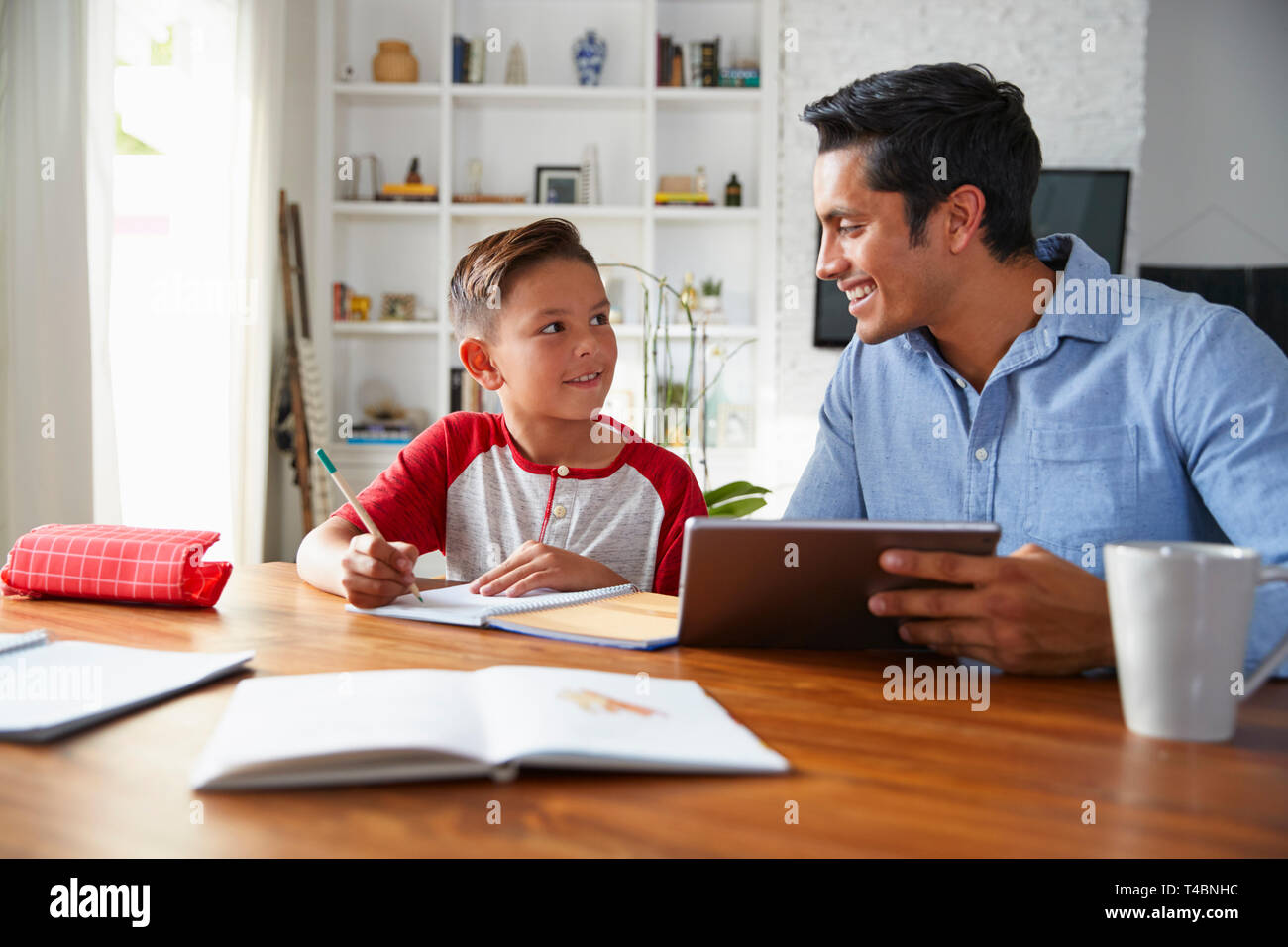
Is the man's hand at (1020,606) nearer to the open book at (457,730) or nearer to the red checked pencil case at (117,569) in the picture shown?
the open book at (457,730)

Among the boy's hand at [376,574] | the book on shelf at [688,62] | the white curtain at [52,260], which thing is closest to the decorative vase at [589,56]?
the book on shelf at [688,62]

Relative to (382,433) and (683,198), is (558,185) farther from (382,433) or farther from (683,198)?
(382,433)

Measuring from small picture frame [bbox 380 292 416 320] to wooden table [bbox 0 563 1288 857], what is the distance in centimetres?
410

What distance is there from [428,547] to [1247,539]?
42.9 inches

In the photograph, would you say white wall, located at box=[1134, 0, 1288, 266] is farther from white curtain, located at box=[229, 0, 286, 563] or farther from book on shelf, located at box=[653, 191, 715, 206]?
white curtain, located at box=[229, 0, 286, 563]

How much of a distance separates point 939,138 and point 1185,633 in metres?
0.92

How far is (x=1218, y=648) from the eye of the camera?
25.9 inches

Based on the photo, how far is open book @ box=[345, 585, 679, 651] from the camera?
0.98 m

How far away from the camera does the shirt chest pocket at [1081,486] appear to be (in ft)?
4.18

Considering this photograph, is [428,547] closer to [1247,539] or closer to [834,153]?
[834,153]

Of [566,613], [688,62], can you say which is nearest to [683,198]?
[688,62]

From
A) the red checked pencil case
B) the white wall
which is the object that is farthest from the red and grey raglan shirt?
the white wall

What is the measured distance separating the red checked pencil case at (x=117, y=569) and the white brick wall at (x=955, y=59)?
357 cm
